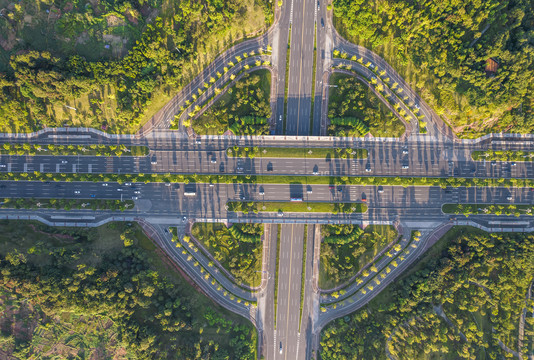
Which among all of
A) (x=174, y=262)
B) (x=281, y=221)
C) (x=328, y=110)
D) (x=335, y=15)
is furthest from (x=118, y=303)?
(x=335, y=15)

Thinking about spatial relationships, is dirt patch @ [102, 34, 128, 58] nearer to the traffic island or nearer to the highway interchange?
Result: the highway interchange

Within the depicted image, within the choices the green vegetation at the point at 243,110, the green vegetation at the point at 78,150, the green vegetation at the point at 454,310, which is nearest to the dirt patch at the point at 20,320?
the green vegetation at the point at 78,150

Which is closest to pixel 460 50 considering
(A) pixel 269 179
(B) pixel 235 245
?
(A) pixel 269 179

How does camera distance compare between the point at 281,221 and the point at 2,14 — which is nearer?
the point at 2,14

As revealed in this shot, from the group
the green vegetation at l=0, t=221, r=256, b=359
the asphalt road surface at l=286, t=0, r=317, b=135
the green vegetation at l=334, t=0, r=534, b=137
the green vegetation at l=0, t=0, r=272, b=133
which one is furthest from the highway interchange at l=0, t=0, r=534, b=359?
the green vegetation at l=0, t=221, r=256, b=359

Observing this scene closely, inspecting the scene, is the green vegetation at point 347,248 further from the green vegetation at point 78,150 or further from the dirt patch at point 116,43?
the dirt patch at point 116,43

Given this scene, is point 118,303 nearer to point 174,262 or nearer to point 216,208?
point 174,262
